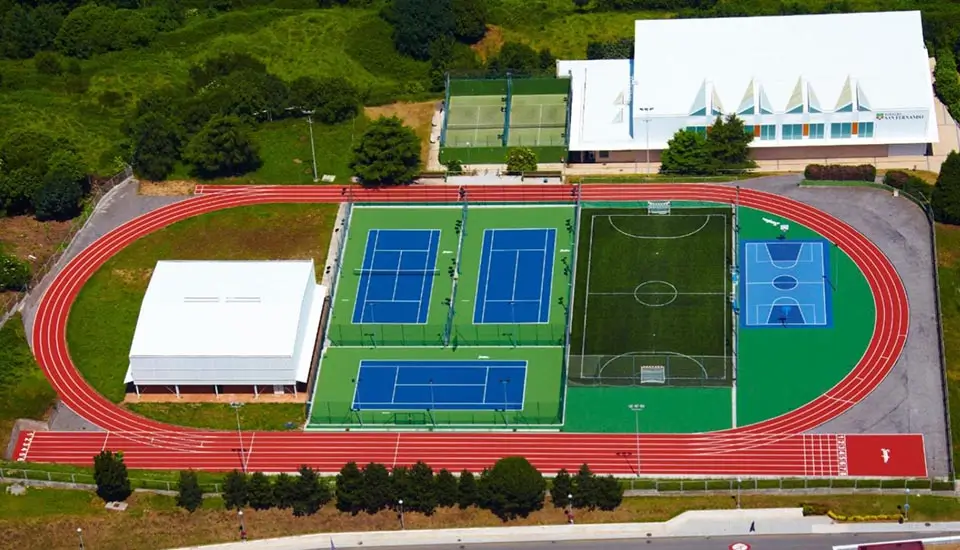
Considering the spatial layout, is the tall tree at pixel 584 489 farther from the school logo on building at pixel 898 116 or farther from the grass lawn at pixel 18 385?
the school logo on building at pixel 898 116

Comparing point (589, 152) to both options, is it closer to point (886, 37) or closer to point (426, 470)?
point (886, 37)

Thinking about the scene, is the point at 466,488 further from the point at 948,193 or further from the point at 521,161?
the point at 948,193

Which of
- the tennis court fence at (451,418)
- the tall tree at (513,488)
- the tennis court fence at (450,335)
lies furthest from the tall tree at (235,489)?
the tennis court fence at (450,335)

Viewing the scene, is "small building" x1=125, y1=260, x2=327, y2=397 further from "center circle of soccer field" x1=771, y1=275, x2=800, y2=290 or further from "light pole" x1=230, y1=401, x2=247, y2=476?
"center circle of soccer field" x1=771, y1=275, x2=800, y2=290

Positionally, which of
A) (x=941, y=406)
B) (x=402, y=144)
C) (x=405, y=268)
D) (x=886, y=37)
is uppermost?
(x=886, y=37)

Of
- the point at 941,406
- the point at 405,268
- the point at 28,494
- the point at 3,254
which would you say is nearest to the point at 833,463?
A: the point at 941,406

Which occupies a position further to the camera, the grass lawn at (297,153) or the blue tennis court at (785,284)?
the grass lawn at (297,153)
